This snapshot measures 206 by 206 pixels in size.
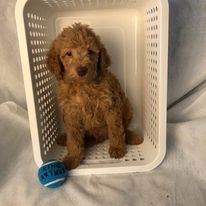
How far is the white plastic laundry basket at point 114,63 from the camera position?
1197 millimetres

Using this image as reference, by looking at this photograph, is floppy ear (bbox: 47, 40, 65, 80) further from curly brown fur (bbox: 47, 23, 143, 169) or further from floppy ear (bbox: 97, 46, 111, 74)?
floppy ear (bbox: 97, 46, 111, 74)

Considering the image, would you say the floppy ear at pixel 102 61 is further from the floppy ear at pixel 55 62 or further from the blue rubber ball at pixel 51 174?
the blue rubber ball at pixel 51 174

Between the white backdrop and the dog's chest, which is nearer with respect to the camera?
the white backdrop

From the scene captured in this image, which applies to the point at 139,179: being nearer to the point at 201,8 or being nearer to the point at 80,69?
the point at 80,69

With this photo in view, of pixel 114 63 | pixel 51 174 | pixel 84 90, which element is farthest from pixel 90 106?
pixel 114 63

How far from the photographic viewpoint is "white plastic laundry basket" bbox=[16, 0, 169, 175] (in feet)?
3.93

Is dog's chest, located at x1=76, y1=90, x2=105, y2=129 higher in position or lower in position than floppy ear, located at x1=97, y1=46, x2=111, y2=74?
lower

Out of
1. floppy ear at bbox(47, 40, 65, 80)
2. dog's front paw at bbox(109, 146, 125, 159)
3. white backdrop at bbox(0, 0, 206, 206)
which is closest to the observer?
white backdrop at bbox(0, 0, 206, 206)

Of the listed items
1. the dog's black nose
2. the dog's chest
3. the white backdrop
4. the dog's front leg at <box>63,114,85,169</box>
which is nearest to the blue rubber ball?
the white backdrop

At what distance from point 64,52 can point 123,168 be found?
0.60m

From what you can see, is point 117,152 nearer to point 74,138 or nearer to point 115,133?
point 115,133

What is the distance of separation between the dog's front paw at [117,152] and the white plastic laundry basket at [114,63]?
3cm

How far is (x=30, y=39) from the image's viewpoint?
1238 millimetres

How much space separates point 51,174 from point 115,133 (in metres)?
0.39
